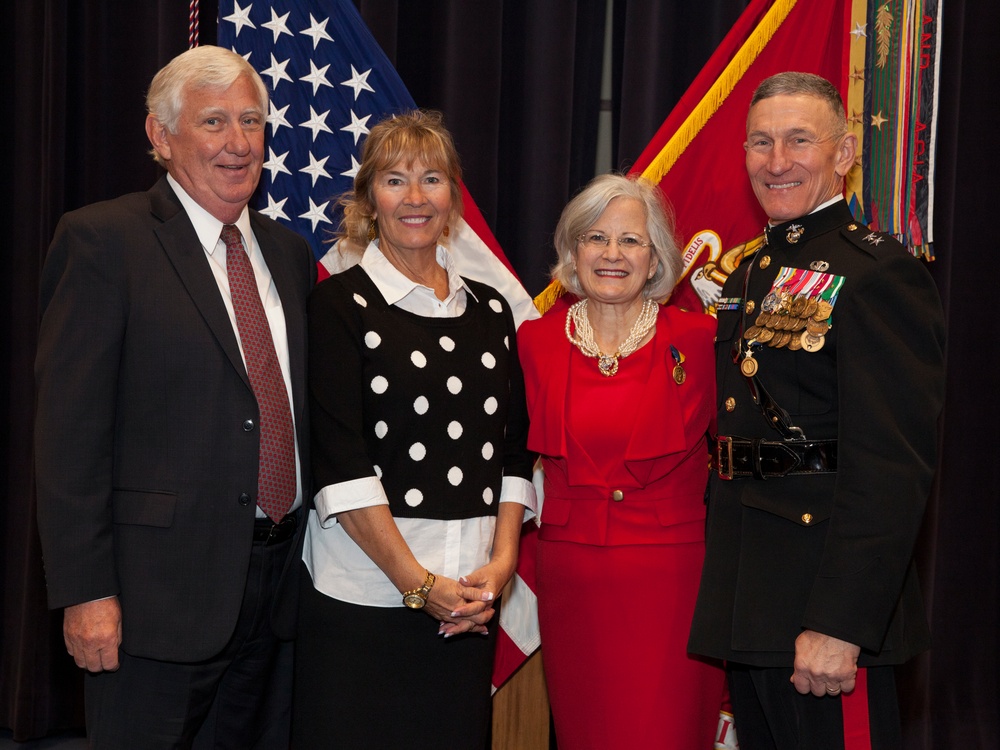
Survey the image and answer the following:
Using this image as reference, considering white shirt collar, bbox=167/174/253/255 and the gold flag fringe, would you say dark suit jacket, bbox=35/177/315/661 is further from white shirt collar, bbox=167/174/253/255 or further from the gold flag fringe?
the gold flag fringe

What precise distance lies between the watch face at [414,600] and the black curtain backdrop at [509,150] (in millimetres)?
1759

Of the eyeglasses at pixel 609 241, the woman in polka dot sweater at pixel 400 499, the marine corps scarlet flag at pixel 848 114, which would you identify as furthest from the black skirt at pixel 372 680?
the marine corps scarlet flag at pixel 848 114

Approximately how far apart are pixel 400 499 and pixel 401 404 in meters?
0.20

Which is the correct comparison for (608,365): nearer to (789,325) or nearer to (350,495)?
(789,325)

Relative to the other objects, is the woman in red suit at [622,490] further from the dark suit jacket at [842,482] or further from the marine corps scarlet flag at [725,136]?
the marine corps scarlet flag at [725,136]

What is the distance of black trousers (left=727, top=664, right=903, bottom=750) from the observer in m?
1.77

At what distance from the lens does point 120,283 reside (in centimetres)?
181

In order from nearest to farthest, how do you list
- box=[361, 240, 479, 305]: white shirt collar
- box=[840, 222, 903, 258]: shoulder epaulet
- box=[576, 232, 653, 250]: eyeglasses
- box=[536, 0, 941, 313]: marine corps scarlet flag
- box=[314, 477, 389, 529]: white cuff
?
1. box=[840, 222, 903, 258]: shoulder epaulet
2. box=[314, 477, 389, 529]: white cuff
3. box=[361, 240, 479, 305]: white shirt collar
4. box=[576, 232, 653, 250]: eyeglasses
5. box=[536, 0, 941, 313]: marine corps scarlet flag

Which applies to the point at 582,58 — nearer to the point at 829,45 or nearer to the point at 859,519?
the point at 829,45

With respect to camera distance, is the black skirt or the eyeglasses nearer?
the black skirt

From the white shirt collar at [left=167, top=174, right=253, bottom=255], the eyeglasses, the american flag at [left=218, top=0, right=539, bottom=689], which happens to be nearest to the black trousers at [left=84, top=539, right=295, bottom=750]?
the white shirt collar at [left=167, top=174, right=253, bottom=255]

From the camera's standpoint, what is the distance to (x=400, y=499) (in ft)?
6.61

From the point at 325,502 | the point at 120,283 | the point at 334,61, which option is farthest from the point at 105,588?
the point at 334,61

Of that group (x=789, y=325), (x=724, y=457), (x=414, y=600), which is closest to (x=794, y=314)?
(x=789, y=325)
